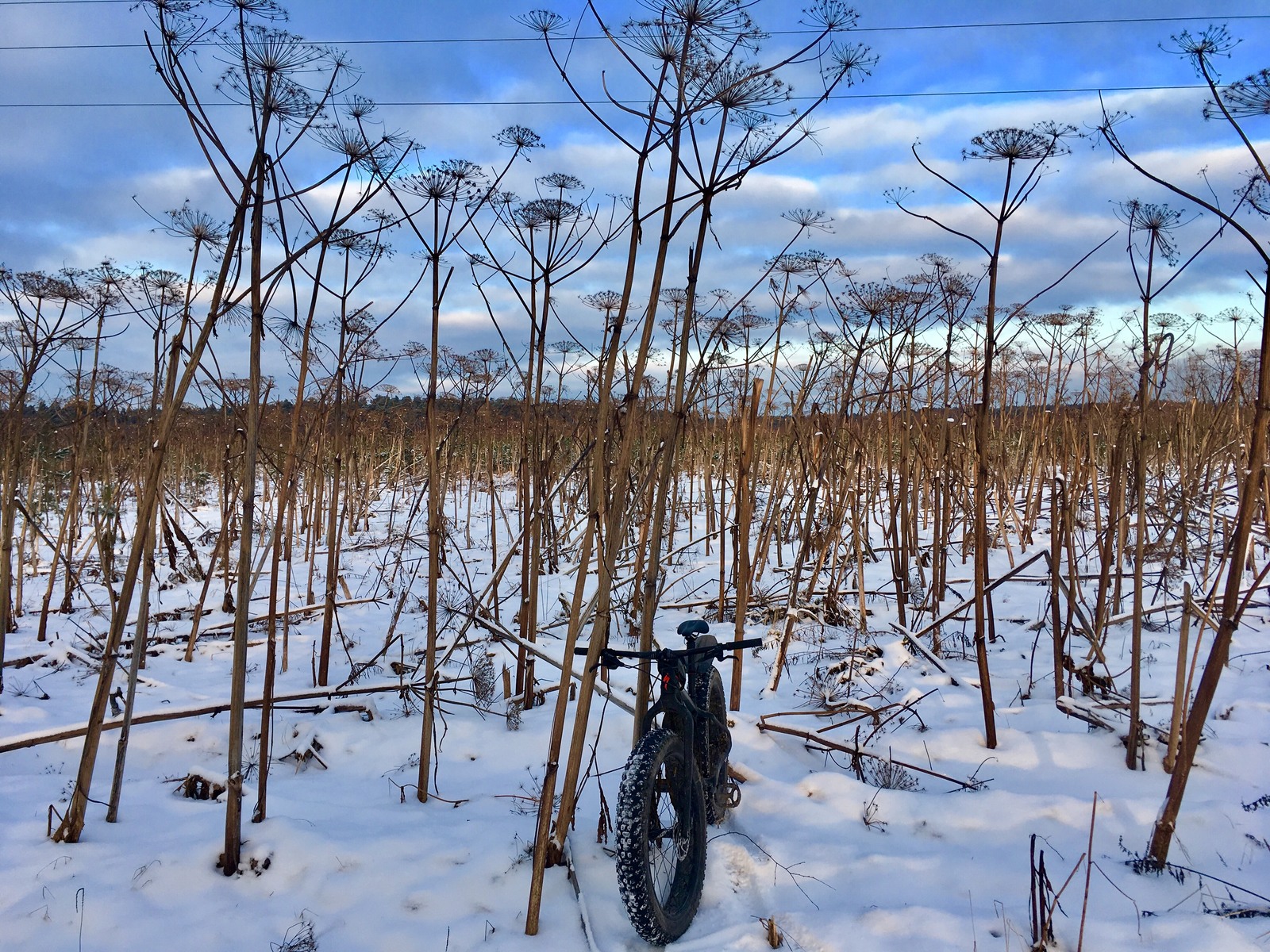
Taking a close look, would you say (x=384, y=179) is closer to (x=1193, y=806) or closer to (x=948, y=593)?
(x=1193, y=806)

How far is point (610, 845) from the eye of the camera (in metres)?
2.42

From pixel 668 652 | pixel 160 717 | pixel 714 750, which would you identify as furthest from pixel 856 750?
pixel 160 717

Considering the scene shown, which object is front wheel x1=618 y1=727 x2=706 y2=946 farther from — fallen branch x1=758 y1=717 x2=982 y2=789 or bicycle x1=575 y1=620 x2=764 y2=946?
fallen branch x1=758 y1=717 x2=982 y2=789

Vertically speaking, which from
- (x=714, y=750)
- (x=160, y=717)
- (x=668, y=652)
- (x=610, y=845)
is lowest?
(x=610, y=845)

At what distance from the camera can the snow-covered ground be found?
1.95 meters

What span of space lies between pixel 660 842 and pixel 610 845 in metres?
0.44

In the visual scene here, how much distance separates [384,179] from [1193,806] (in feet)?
11.0

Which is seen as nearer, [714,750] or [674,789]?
[674,789]

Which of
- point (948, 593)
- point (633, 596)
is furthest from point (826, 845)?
point (948, 593)

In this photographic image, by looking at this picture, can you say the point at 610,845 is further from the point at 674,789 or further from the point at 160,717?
the point at 160,717

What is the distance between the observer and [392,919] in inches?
81.2

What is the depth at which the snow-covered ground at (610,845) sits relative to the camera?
1954 millimetres

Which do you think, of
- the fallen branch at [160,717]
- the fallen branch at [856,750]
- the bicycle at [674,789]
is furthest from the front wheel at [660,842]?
the fallen branch at [160,717]

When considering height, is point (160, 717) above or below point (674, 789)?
below
